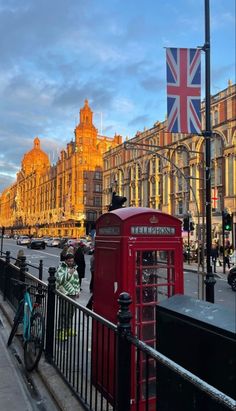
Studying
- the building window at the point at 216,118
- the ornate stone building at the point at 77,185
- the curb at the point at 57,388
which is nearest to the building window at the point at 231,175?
the building window at the point at 216,118

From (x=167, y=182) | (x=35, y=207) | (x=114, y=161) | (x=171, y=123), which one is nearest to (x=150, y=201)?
(x=167, y=182)

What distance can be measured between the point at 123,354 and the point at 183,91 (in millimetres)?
7919

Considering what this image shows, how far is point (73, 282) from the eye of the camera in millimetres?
7645

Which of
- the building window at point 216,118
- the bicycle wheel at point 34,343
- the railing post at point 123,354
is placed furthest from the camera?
the building window at point 216,118

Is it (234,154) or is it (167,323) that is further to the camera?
(234,154)

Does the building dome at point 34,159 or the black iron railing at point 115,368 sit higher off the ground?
the building dome at point 34,159

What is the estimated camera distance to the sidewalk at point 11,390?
182 inches

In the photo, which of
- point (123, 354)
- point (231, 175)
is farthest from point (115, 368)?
point (231, 175)

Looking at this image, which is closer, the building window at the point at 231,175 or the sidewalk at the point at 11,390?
the sidewalk at the point at 11,390

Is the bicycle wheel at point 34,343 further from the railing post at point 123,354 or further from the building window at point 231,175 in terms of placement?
the building window at point 231,175

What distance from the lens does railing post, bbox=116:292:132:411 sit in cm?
326

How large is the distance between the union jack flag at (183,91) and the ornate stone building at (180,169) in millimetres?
19056

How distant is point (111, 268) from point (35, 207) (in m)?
143

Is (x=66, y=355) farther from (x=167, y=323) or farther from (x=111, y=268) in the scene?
(x=167, y=323)
